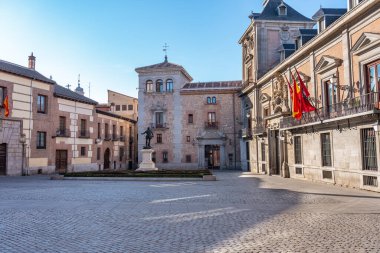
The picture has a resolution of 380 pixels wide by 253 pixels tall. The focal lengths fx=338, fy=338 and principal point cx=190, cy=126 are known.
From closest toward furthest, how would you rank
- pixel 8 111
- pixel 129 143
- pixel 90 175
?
pixel 90 175
pixel 8 111
pixel 129 143

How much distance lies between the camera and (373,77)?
50.6ft

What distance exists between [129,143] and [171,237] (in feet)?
136

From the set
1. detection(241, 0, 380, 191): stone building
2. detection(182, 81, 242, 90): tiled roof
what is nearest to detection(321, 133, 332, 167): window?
detection(241, 0, 380, 191): stone building

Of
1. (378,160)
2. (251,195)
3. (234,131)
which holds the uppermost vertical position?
(234,131)

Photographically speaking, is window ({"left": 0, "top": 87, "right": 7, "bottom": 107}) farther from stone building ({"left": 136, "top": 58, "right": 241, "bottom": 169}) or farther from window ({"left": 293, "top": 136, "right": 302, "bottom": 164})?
window ({"left": 293, "top": 136, "right": 302, "bottom": 164})

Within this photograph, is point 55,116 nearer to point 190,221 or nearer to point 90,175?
point 90,175

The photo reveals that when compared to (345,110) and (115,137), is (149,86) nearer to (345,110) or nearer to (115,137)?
(115,137)

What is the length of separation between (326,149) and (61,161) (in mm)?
23917

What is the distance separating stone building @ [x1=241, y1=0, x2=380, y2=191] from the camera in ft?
49.8

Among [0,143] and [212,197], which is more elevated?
[0,143]

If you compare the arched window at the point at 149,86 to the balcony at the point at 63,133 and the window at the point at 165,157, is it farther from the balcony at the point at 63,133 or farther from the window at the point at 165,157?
the balcony at the point at 63,133

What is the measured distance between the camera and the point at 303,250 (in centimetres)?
604

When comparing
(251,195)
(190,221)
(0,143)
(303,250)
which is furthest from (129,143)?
(303,250)

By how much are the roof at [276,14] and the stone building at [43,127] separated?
19971 mm
